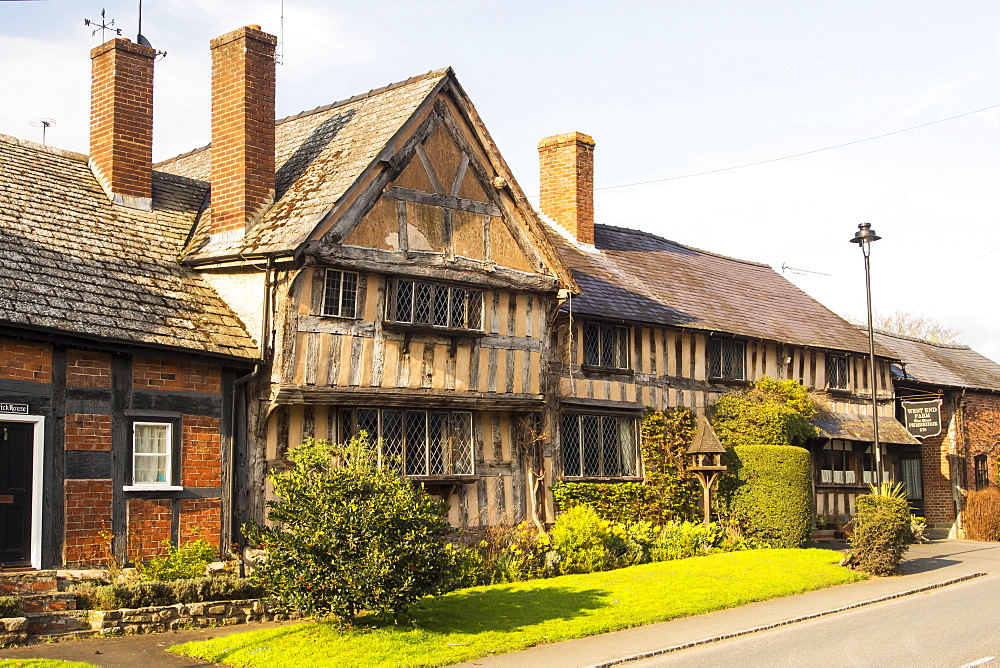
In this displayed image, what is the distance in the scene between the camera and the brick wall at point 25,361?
1430 centimetres

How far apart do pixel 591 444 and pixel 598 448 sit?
25 cm

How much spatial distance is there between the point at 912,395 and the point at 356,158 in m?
21.3

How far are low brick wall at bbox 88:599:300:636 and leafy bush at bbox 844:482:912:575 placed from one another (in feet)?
37.4

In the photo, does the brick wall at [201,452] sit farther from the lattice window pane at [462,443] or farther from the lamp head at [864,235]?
the lamp head at [864,235]

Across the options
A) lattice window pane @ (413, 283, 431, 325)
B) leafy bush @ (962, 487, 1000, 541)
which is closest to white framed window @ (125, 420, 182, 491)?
lattice window pane @ (413, 283, 431, 325)

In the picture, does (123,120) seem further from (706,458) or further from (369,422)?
(706,458)

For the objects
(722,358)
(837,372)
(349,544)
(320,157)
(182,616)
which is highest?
(320,157)

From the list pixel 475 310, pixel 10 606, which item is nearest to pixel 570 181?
pixel 475 310

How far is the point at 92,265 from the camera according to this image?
53.5ft

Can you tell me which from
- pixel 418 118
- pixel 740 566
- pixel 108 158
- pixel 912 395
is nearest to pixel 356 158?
pixel 418 118

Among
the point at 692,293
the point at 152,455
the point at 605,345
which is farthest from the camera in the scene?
the point at 692,293

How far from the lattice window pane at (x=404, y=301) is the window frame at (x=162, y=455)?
4.18 m

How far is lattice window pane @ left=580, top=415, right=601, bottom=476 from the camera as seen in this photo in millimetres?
22641

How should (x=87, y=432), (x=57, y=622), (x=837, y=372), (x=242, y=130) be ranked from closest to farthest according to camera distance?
1. (x=57, y=622)
2. (x=87, y=432)
3. (x=242, y=130)
4. (x=837, y=372)
